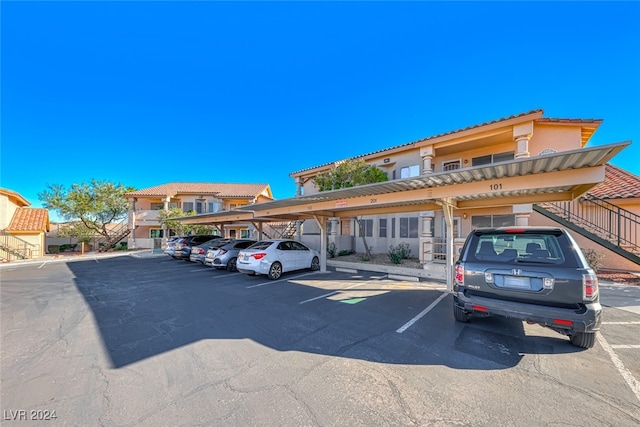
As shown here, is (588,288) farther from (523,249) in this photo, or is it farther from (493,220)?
(493,220)

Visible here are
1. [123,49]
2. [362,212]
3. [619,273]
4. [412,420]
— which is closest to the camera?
Answer: [412,420]

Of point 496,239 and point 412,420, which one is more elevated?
point 496,239

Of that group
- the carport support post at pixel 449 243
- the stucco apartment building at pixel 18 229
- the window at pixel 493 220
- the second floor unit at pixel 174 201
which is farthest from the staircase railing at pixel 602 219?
the stucco apartment building at pixel 18 229

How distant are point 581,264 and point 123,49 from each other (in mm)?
21242

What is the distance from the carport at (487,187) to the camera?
531 cm

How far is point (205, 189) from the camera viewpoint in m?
33.3

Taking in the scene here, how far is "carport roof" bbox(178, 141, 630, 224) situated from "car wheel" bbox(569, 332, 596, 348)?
3124 mm

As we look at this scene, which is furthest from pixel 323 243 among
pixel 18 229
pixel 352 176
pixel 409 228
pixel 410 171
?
pixel 18 229

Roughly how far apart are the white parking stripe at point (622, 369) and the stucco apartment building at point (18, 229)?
99.1 feet

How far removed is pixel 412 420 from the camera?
2.44 m

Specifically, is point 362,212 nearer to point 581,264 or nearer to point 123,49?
point 581,264

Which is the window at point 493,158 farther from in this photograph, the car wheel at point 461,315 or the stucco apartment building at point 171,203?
the stucco apartment building at point 171,203

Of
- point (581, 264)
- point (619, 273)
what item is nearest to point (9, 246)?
point (581, 264)
